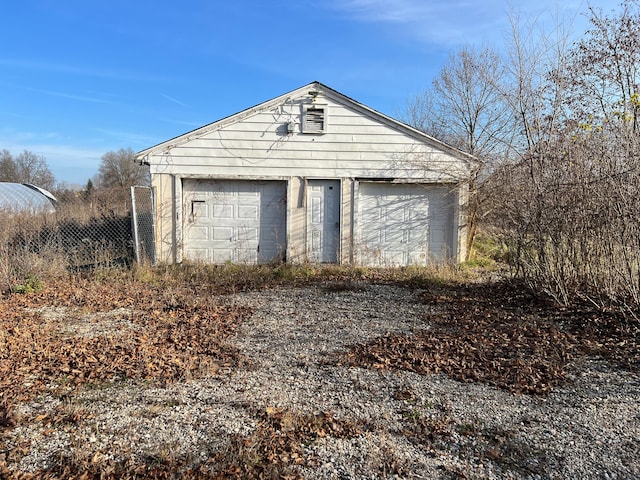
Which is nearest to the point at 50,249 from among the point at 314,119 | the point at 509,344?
the point at 314,119

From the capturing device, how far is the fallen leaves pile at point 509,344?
13.1 ft

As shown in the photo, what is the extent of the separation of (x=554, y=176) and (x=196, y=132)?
7.44m

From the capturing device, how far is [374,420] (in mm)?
3086

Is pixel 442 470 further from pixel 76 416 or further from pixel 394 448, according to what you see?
pixel 76 416

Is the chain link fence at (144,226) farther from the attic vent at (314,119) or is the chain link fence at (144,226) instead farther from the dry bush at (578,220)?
the dry bush at (578,220)

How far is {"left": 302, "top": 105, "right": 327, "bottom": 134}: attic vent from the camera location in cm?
973

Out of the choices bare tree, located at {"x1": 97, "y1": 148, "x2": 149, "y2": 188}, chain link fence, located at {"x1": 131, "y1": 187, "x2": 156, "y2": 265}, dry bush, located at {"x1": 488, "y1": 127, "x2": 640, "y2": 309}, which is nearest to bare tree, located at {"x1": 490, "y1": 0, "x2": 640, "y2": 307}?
dry bush, located at {"x1": 488, "y1": 127, "x2": 640, "y2": 309}

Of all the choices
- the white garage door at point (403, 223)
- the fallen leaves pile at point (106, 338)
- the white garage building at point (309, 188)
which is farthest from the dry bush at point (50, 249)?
the white garage door at point (403, 223)

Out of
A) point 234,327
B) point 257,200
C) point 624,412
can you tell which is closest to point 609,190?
point 624,412

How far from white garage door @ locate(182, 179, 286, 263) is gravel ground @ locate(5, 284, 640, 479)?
5.72 meters

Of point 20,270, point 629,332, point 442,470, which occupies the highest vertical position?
point 20,270

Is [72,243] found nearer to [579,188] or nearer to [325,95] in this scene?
[325,95]

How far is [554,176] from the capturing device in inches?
243

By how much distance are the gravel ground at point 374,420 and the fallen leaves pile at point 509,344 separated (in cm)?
20
